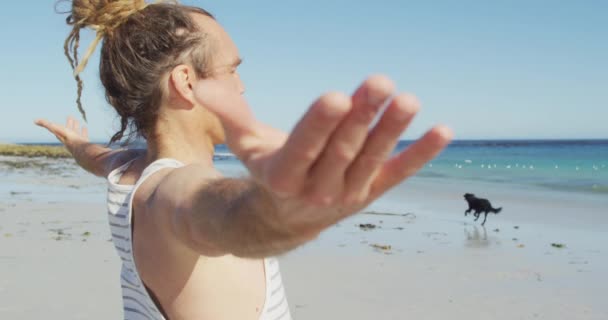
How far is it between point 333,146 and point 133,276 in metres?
1.41

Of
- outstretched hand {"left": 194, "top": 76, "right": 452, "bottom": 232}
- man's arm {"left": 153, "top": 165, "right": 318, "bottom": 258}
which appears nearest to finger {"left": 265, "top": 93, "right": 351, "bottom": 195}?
outstretched hand {"left": 194, "top": 76, "right": 452, "bottom": 232}

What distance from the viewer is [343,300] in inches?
234

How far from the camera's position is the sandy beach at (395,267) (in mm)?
5723

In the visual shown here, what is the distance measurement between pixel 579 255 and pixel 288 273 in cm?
361

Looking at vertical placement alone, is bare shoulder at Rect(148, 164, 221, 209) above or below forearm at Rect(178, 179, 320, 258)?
below

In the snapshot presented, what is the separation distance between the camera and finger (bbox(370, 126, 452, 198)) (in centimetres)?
86

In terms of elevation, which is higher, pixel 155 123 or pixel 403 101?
pixel 403 101

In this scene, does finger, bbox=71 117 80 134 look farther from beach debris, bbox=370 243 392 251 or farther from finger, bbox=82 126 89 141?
beach debris, bbox=370 243 392 251

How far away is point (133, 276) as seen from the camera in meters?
2.04

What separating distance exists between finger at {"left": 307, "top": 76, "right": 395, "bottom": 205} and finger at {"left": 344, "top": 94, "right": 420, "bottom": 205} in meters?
0.01

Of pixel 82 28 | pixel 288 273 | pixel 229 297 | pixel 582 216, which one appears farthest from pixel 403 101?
pixel 582 216

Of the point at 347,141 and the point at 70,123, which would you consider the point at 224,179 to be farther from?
the point at 70,123

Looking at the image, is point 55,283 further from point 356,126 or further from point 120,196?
point 356,126

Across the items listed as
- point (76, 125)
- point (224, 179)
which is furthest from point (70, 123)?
point (224, 179)
